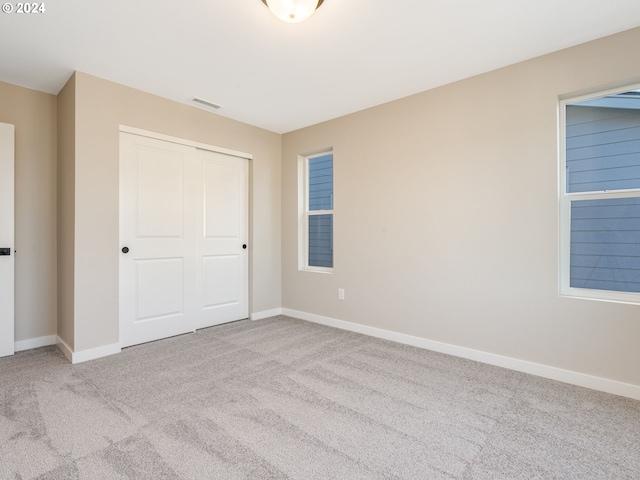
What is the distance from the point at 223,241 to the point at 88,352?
1716 millimetres

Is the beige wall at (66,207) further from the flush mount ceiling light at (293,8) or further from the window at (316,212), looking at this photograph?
the window at (316,212)

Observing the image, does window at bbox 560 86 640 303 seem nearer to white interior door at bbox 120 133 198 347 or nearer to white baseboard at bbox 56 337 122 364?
white interior door at bbox 120 133 198 347

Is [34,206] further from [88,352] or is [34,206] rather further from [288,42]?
[288,42]

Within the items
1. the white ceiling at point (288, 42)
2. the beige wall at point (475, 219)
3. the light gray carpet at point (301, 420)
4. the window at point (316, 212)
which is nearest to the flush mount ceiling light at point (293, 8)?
the white ceiling at point (288, 42)

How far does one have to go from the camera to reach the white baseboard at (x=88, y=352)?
2.75m

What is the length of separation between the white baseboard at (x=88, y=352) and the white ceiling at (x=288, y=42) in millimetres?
2424

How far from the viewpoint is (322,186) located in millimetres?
4258

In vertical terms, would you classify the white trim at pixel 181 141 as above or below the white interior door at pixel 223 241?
above

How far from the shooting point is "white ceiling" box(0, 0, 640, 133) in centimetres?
204

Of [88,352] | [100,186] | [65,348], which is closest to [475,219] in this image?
[100,186]

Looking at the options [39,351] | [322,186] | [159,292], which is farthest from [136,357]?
[322,186]

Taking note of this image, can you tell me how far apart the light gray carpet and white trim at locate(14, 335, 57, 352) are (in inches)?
8.8

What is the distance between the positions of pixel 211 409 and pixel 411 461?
1210 mm

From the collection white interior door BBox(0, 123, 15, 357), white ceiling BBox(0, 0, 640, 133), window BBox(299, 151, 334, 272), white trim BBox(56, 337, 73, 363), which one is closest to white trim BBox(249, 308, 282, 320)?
window BBox(299, 151, 334, 272)
